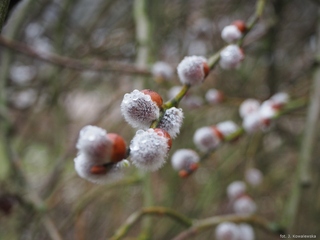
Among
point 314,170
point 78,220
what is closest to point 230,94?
point 314,170

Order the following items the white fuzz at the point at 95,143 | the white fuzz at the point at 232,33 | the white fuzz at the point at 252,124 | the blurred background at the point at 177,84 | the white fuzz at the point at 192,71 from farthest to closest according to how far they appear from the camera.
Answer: the blurred background at the point at 177,84, the white fuzz at the point at 252,124, the white fuzz at the point at 232,33, the white fuzz at the point at 192,71, the white fuzz at the point at 95,143

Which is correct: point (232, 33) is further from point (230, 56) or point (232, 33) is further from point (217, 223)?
point (217, 223)

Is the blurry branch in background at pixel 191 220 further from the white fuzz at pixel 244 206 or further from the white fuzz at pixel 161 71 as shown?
the white fuzz at pixel 161 71

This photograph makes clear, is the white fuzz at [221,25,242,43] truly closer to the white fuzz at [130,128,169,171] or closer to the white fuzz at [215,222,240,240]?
the white fuzz at [130,128,169,171]

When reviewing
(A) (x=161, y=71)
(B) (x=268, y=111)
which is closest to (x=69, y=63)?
(A) (x=161, y=71)

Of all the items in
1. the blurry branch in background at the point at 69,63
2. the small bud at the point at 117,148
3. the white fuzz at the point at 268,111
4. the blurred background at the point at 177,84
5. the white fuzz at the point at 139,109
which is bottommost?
the small bud at the point at 117,148

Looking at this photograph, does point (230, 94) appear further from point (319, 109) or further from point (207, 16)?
point (319, 109)

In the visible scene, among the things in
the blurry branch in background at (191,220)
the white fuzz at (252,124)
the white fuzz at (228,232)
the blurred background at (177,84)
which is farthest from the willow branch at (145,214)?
the blurred background at (177,84)

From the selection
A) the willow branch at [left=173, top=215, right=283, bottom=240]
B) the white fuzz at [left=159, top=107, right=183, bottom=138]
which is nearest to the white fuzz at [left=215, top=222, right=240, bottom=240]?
the willow branch at [left=173, top=215, right=283, bottom=240]
